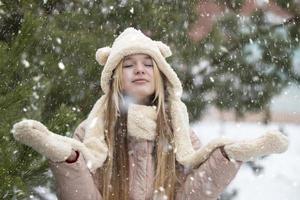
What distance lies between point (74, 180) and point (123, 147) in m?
0.34

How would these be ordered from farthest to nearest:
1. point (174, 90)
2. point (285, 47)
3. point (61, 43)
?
1. point (285, 47)
2. point (61, 43)
3. point (174, 90)

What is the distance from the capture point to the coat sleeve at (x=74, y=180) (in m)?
2.40

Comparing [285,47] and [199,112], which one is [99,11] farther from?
[285,47]

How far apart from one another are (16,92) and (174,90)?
0.73 m

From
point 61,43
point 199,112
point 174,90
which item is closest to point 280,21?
point 199,112

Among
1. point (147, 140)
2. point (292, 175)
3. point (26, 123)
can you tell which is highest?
point (26, 123)

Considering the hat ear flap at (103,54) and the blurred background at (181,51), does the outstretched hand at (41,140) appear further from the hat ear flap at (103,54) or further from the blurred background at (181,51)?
the hat ear flap at (103,54)

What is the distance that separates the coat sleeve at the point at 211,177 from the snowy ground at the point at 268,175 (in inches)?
149

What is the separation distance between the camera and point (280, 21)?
563 cm

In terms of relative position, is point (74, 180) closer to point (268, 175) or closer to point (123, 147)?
point (123, 147)

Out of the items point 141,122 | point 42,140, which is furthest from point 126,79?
point 42,140

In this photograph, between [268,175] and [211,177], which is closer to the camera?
[211,177]

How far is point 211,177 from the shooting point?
2510mm

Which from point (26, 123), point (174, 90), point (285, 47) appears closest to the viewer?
point (26, 123)
